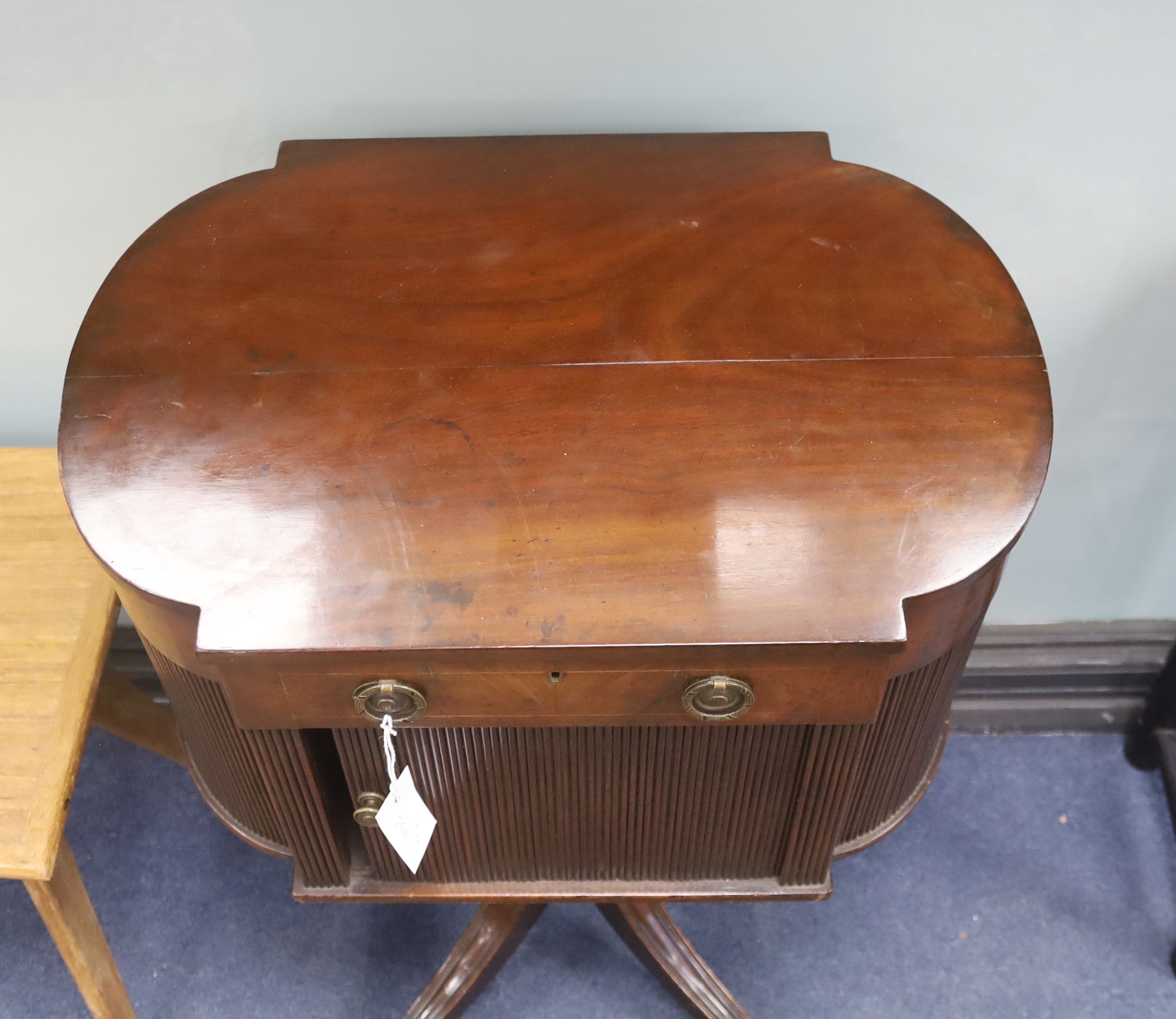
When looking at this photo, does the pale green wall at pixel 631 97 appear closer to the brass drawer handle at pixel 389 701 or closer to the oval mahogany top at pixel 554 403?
the oval mahogany top at pixel 554 403

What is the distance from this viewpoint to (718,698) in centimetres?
62

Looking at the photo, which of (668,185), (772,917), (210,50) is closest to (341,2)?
(210,50)

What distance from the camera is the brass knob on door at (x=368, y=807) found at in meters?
0.72

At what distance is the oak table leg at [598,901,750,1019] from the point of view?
1019 mm

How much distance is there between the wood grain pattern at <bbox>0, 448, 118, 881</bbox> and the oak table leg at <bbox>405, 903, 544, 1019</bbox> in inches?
14.7

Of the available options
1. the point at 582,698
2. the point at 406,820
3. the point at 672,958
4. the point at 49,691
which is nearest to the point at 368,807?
the point at 406,820

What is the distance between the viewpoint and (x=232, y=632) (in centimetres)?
59

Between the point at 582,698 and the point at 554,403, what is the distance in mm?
176

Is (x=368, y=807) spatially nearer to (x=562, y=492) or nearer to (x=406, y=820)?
(x=406, y=820)

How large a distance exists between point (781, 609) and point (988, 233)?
470 mm

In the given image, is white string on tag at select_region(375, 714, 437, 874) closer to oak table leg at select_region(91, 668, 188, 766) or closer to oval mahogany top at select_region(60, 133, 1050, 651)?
oval mahogany top at select_region(60, 133, 1050, 651)

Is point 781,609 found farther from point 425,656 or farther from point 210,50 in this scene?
point 210,50

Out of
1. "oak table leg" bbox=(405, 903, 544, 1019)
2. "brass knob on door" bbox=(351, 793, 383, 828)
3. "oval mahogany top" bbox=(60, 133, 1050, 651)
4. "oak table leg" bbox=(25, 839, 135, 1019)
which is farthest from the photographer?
"oak table leg" bbox=(405, 903, 544, 1019)

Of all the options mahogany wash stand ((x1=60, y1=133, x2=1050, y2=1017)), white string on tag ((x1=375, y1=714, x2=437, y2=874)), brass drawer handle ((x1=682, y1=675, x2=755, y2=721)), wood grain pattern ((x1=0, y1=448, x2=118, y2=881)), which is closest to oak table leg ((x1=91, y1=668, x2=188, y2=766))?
wood grain pattern ((x1=0, y1=448, x2=118, y2=881))
